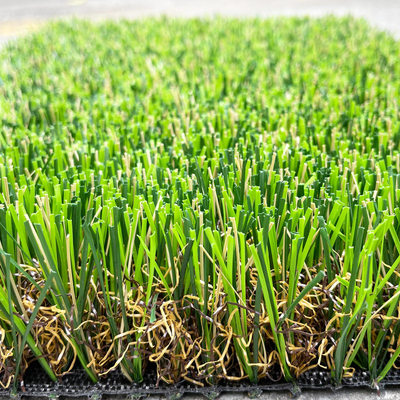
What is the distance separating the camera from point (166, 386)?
1377mm

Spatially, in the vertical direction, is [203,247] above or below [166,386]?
above

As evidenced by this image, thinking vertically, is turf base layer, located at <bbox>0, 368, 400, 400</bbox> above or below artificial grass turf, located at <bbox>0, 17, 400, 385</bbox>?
below

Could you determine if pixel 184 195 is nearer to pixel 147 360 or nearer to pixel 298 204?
pixel 298 204

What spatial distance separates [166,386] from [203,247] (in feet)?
1.48

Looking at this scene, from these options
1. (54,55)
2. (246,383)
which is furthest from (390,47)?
(246,383)

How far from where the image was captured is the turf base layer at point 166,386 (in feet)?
4.41

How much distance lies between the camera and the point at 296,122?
252 centimetres

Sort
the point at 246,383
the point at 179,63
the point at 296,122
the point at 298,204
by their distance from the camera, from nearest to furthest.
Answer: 1. the point at 246,383
2. the point at 298,204
3. the point at 296,122
4. the point at 179,63

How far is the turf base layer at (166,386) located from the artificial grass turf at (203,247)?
31 mm

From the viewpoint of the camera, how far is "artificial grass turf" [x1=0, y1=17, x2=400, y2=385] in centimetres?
129

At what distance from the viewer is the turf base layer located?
1.34 metres

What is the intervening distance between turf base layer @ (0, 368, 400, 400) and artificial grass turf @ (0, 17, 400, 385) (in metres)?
0.03

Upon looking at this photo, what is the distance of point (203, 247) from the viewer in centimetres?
129

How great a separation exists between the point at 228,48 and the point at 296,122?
223cm
